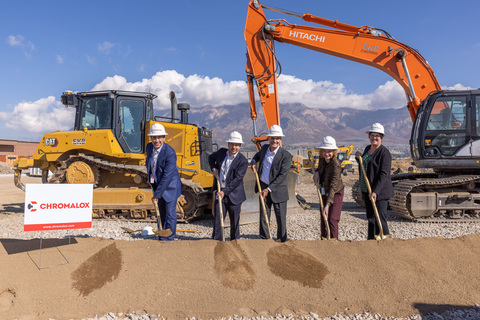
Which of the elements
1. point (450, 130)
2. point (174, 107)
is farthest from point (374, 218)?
point (174, 107)

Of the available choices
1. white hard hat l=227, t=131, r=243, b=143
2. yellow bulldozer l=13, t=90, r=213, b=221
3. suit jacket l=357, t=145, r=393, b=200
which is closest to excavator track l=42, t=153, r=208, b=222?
yellow bulldozer l=13, t=90, r=213, b=221

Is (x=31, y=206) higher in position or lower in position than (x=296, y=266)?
higher

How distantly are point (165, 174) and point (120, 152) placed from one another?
3.32 m

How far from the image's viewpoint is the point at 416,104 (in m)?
7.38

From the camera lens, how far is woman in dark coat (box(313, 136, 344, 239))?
174 inches

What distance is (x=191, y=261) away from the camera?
12.1 feet

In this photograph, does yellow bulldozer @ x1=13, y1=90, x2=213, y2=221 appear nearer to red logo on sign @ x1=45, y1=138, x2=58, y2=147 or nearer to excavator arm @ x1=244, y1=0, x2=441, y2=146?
red logo on sign @ x1=45, y1=138, x2=58, y2=147

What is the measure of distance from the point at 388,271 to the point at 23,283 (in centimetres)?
406

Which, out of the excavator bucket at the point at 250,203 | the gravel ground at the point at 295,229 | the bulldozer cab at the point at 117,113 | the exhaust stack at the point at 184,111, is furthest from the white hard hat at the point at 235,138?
the bulldozer cab at the point at 117,113

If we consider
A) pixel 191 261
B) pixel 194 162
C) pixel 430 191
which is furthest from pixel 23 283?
pixel 430 191

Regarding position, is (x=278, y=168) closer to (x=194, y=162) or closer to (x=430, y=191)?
(x=194, y=162)

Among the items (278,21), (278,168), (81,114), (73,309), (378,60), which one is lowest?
(73,309)

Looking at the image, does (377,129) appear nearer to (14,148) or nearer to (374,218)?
(374,218)

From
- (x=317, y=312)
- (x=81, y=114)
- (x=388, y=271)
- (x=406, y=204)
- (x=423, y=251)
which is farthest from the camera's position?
(x=81, y=114)
